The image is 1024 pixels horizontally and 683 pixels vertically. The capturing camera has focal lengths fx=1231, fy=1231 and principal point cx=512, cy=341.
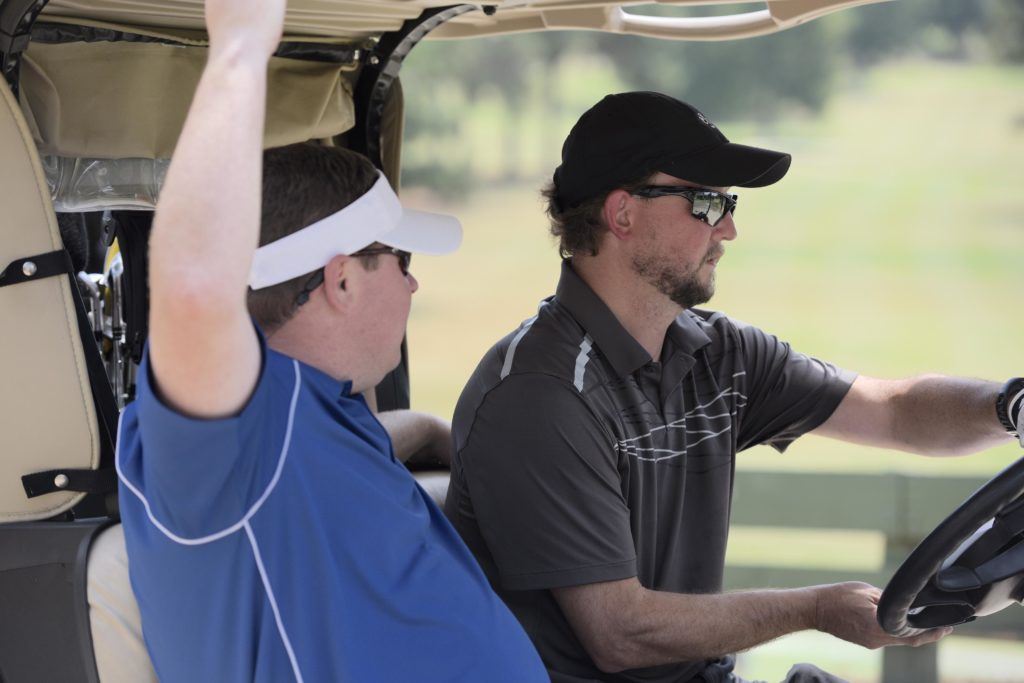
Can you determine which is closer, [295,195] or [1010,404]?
[295,195]

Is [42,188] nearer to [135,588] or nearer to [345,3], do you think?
[135,588]

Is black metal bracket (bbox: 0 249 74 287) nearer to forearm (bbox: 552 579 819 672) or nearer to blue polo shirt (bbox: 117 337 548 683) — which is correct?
blue polo shirt (bbox: 117 337 548 683)

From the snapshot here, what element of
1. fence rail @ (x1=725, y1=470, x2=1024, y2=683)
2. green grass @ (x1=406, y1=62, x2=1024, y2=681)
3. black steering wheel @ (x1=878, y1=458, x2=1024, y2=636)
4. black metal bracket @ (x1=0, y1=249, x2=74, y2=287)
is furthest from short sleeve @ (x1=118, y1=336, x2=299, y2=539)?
green grass @ (x1=406, y1=62, x2=1024, y2=681)

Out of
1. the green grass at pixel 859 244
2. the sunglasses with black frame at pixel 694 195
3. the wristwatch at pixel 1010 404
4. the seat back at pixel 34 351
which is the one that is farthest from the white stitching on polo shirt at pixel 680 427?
the green grass at pixel 859 244

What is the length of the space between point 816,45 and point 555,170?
79.7 ft

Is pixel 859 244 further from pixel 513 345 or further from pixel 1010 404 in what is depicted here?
pixel 513 345

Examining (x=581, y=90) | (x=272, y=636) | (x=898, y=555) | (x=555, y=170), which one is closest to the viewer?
(x=272, y=636)

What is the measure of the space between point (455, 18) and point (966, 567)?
1.58m

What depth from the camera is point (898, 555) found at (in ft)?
17.4

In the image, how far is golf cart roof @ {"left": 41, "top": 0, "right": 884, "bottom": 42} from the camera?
225cm

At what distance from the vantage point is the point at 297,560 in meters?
1.56

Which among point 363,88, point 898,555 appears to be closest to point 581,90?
point 898,555

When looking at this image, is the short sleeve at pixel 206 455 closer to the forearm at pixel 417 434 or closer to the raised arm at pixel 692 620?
the raised arm at pixel 692 620

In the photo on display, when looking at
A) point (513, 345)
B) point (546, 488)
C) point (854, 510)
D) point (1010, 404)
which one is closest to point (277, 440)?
point (546, 488)
